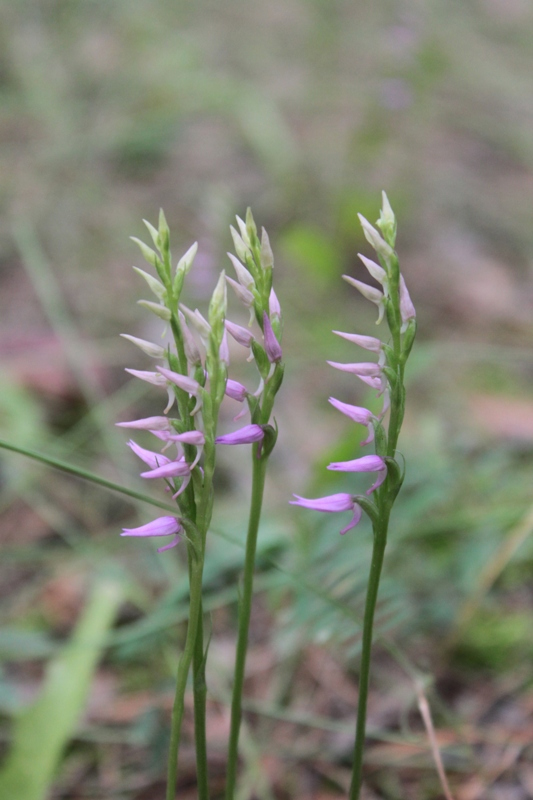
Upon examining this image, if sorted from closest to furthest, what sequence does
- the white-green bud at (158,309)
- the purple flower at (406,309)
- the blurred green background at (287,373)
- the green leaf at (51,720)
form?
the white-green bud at (158,309), the purple flower at (406,309), the green leaf at (51,720), the blurred green background at (287,373)

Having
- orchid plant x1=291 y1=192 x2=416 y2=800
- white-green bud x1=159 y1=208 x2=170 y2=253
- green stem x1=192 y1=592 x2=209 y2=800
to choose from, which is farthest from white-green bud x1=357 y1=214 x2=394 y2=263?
green stem x1=192 y1=592 x2=209 y2=800

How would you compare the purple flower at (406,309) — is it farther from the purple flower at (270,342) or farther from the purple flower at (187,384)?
the purple flower at (187,384)

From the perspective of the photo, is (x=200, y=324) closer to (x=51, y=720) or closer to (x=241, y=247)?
(x=241, y=247)

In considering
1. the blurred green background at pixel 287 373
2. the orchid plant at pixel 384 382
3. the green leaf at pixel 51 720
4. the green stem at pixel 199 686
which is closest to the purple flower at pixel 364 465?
the orchid plant at pixel 384 382

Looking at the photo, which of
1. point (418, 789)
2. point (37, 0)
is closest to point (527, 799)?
point (418, 789)

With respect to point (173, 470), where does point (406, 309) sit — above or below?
above

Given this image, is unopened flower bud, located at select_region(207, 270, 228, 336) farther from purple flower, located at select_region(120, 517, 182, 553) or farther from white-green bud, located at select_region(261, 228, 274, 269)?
purple flower, located at select_region(120, 517, 182, 553)

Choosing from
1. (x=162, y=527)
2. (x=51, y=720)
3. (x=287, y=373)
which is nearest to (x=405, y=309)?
(x=162, y=527)
